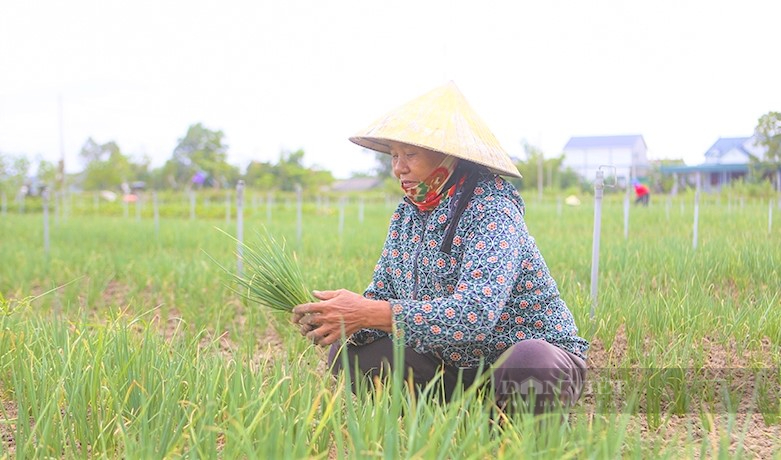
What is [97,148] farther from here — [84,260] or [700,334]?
[700,334]

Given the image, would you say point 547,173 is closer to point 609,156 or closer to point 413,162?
point 609,156

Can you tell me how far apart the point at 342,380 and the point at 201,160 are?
31.2 meters

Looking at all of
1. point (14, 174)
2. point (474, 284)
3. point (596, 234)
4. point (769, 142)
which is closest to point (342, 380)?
point (474, 284)

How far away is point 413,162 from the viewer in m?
1.95

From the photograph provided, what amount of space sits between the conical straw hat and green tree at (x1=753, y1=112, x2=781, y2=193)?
7.84 feet

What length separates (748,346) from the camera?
104 inches

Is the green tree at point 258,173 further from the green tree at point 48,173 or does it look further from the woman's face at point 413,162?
the woman's face at point 413,162

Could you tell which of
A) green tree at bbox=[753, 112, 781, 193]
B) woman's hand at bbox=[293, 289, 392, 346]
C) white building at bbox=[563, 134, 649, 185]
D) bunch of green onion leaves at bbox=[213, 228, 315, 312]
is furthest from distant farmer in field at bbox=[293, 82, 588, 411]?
green tree at bbox=[753, 112, 781, 193]

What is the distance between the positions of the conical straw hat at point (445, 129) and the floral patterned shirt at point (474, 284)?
0.30 ft

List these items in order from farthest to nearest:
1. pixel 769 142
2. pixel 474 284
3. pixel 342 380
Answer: pixel 769 142 < pixel 474 284 < pixel 342 380

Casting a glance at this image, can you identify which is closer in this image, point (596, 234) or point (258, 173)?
point (596, 234)

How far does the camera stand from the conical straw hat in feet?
6.16

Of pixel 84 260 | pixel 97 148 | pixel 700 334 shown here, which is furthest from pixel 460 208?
pixel 97 148

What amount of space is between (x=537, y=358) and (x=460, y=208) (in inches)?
17.7
